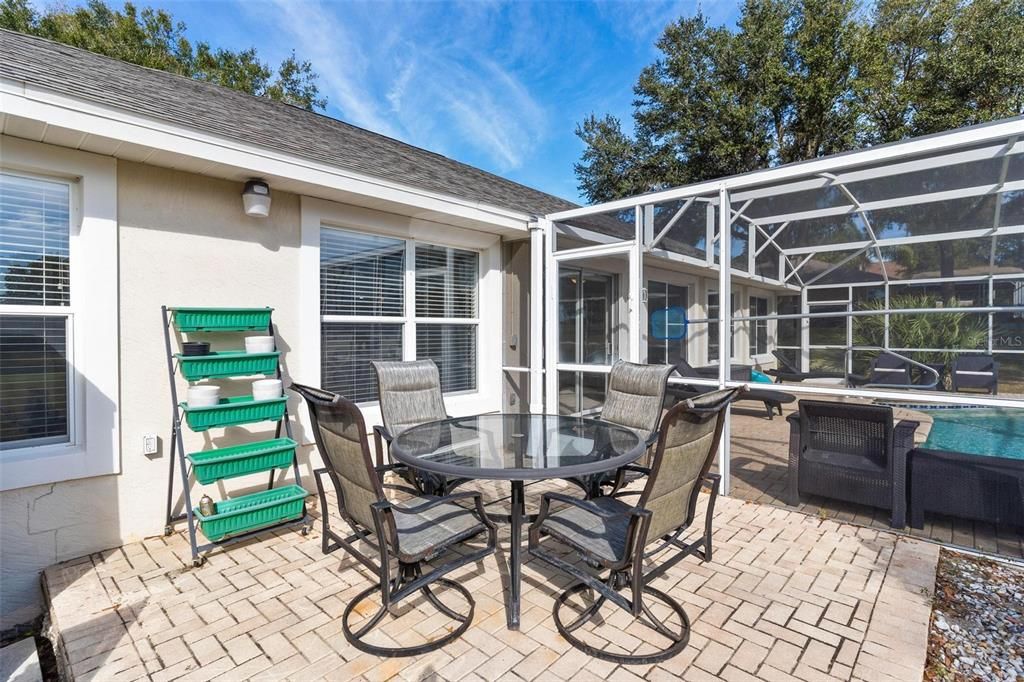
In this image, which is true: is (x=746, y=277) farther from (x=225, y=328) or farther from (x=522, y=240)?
(x=225, y=328)

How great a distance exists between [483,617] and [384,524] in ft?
2.81

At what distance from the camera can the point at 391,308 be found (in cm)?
519

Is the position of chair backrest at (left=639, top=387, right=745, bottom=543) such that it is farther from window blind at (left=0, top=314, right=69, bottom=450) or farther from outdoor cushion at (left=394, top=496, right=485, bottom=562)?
window blind at (left=0, top=314, right=69, bottom=450)

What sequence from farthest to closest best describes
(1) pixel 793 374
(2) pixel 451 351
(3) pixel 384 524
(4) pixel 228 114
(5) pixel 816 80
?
(5) pixel 816 80
(1) pixel 793 374
(2) pixel 451 351
(4) pixel 228 114
(3) pixel 384 524

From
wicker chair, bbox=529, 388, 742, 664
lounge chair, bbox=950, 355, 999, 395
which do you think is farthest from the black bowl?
lounge chair, bbox=950, 355, 999, 395

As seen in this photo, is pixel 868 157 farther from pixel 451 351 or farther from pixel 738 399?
pixel 451 351

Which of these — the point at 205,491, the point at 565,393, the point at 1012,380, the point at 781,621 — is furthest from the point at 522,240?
the point at 1012,380

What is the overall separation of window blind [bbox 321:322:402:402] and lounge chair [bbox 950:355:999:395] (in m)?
7.98

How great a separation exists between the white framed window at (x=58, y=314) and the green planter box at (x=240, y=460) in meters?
0.64

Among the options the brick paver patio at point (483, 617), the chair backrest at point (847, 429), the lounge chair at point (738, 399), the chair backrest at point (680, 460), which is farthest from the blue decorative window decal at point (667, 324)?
the chair backrest at point (680, 460)

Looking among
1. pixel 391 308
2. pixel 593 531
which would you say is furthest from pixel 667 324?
pixel 593 531

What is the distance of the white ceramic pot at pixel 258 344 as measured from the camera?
12.2 feet

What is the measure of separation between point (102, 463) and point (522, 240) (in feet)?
15.5

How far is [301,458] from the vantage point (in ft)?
14.4
